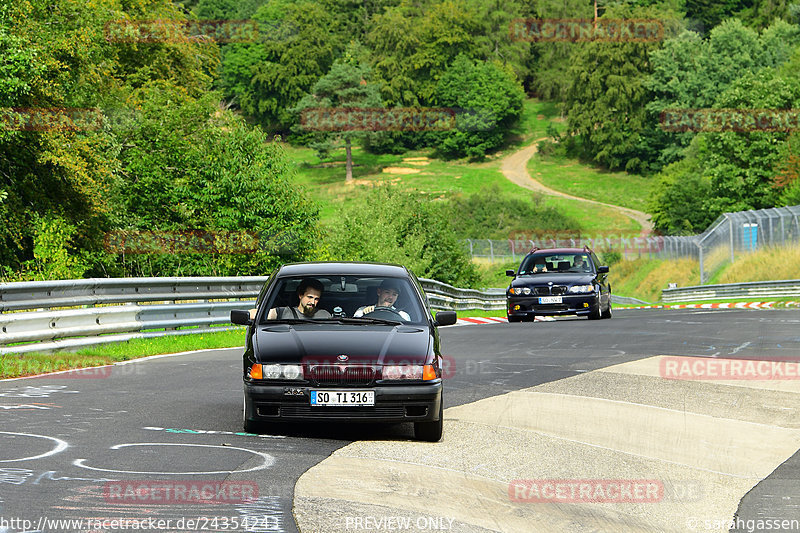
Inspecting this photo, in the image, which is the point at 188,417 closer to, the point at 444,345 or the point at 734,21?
the point at 444,345

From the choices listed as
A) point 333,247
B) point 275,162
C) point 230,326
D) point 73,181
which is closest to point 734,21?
point 333,247

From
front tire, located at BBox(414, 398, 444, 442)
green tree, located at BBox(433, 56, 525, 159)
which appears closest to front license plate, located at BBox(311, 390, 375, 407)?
front tire, located at BBox(414, 398, 444, 442)

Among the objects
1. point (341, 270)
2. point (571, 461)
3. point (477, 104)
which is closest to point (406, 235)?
point (341, 270)

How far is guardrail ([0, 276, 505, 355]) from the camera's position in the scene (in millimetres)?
14273

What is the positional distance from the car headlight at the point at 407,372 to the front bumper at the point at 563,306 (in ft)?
52.9

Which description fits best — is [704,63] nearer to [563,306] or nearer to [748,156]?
[748,156]

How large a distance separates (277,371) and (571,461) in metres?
2.24

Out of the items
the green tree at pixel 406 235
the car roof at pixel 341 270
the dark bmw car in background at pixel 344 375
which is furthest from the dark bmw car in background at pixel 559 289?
the green tree at pixel 406 235

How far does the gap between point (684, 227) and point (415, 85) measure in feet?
214

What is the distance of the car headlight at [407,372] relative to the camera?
852 centimetres

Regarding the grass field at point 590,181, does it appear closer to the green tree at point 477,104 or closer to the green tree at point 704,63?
the green tree at point 704,63

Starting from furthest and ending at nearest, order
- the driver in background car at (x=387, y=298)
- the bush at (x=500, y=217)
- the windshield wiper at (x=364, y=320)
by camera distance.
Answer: the bush at (x=500, y=217) → the driver in background car at (x=387, y=298) → the windshield wiper at (x=364, y=320)

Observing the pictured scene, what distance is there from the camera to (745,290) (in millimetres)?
47000

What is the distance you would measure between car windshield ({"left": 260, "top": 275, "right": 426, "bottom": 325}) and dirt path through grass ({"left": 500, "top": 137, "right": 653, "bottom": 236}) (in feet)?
275
